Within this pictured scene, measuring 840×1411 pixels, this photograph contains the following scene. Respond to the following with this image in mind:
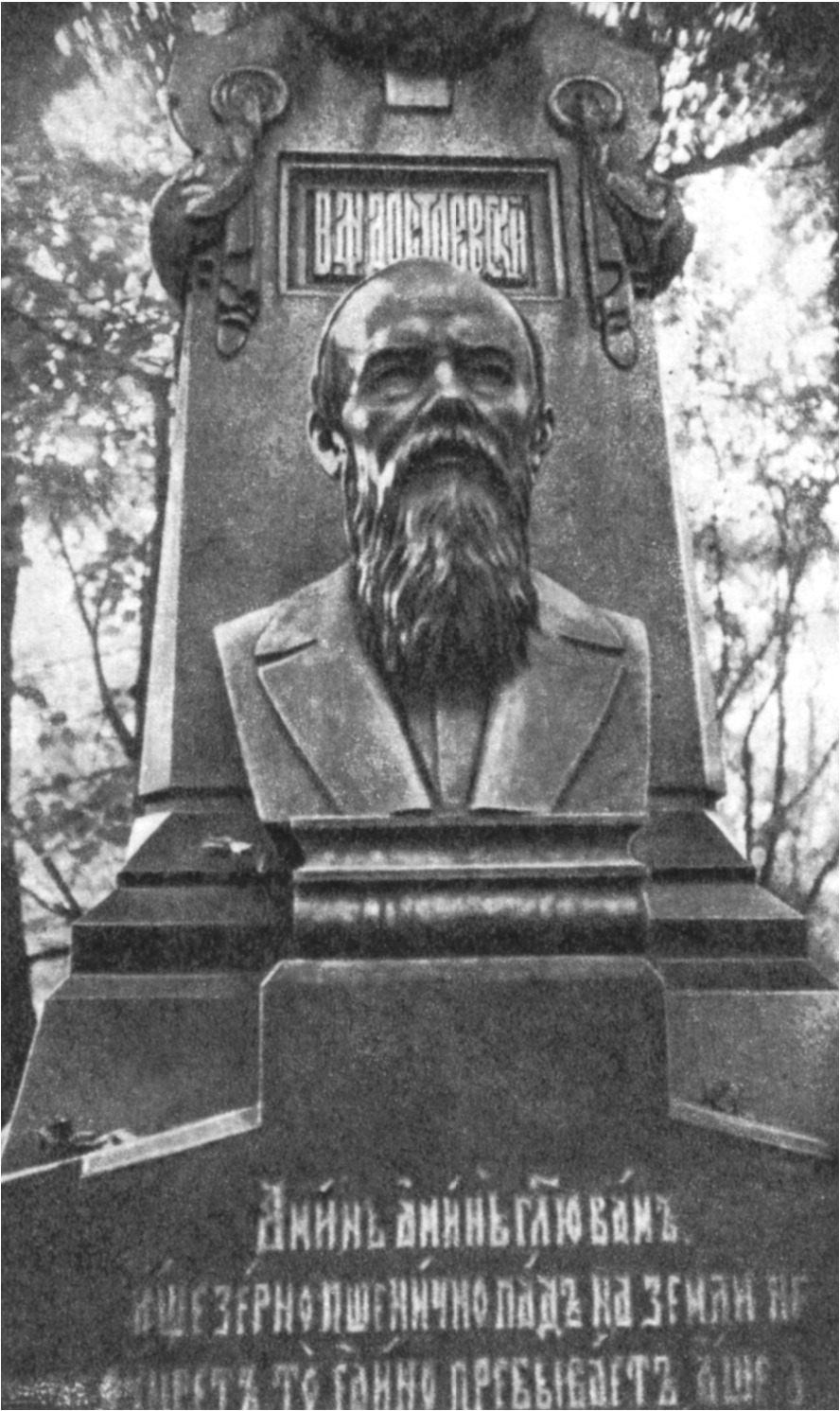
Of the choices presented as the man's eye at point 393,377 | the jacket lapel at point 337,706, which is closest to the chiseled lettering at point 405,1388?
the jacket lapel at point 337,706

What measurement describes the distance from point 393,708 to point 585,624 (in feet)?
2.51

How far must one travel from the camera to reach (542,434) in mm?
5141

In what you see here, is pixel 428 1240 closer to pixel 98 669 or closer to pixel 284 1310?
pixel 284 1310

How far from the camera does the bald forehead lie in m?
Result: 4.70

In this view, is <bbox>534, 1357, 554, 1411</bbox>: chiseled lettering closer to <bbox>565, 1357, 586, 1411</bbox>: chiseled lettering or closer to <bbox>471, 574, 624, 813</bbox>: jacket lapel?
<bbox>565, 1357, 586, 1411</bbox>: chiseled lettering

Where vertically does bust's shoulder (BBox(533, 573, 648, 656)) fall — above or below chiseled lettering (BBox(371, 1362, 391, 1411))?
above

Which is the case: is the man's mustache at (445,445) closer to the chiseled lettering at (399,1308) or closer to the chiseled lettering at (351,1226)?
the chiseled lettering at (351,1226)

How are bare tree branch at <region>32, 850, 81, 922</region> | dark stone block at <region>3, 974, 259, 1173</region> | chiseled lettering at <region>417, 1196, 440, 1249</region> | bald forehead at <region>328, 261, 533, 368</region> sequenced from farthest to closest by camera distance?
bare tree branch at <region>32, 850, 81, 922</region> → bald forehead at <region>328, 261, 533, 368</region> → dark stone block at <region>3, 974, 259, 1173</region> → chiseled lettering at <region>417, 1196, 440, 1249</region>

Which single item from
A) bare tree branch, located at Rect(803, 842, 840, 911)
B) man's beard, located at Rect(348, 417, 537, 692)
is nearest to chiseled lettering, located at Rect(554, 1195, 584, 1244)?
man's beard, located at Rect(348, 417, 537, 692)

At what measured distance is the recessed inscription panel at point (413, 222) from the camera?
19.1 ft

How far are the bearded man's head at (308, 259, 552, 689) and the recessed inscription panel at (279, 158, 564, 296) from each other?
1010mm

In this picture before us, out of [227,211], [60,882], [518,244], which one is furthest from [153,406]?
[518,244]

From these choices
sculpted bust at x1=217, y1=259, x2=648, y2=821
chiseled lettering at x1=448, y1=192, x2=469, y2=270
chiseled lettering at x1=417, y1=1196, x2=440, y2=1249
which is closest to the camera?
chiseled lettering at x1=417, y1=1196, x2=440, y2=1249

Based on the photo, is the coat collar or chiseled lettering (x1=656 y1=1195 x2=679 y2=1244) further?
the coat collar
